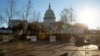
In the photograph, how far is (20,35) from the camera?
5978 cm

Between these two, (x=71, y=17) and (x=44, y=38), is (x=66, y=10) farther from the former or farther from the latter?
(x=44, y=38)

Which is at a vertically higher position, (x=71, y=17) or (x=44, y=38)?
(x=71, y=17)

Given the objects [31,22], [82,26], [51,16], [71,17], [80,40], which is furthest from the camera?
[51,16]

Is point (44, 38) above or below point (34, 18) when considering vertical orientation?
below

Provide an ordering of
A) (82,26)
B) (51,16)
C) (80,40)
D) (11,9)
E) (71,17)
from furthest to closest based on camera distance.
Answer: (51,16) → (82,26) → (71,17) → (11,9) → (80,40)

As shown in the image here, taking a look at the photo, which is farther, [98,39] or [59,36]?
[59,36]

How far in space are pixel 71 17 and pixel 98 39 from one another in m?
16.3

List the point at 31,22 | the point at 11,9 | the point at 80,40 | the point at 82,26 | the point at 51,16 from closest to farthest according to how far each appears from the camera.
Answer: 1. the point at 80,40
2. the point at 11,9
3. the point at 31,22
4. the point at 82,26
5. the point at 51,16

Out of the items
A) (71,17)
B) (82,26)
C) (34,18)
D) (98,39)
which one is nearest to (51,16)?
(82,26)

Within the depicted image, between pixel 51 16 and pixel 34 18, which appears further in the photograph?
pixel 51 16

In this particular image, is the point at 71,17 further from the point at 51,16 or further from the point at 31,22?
the point at 51,16

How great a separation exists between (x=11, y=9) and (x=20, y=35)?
7474mm

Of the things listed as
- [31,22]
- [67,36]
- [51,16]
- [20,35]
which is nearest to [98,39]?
[67,36]

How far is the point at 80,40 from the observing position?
46.6m
